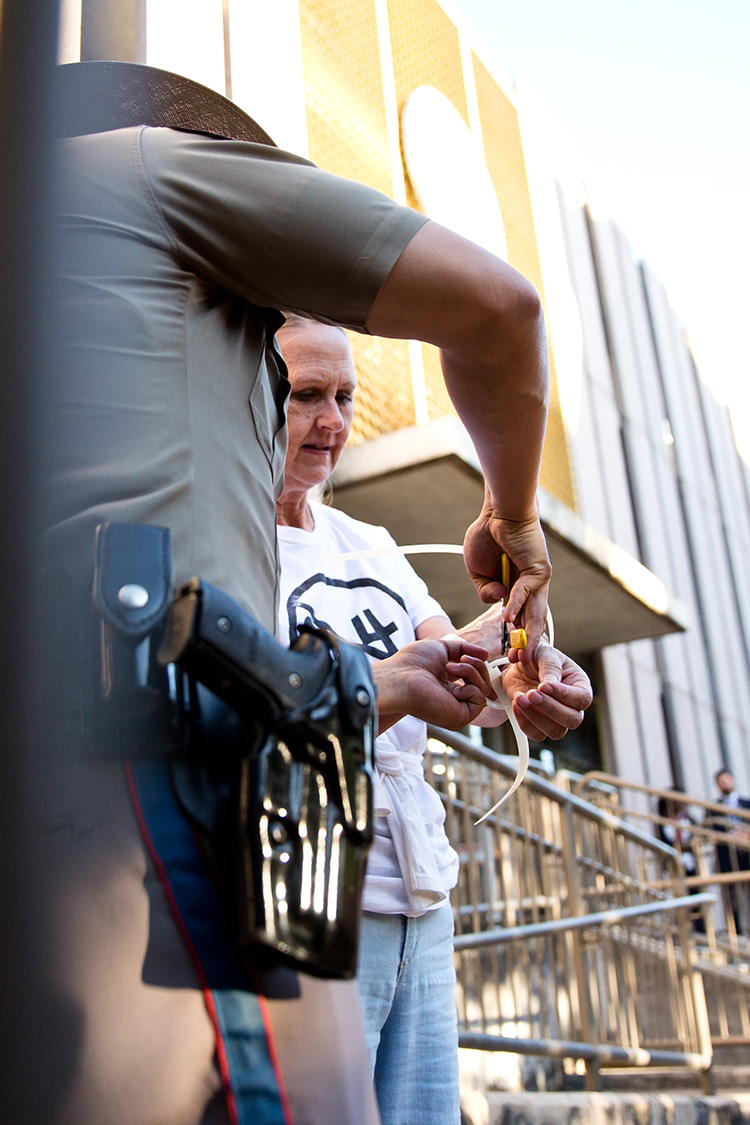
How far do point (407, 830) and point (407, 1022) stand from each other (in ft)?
1.10

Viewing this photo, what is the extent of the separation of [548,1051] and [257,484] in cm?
368

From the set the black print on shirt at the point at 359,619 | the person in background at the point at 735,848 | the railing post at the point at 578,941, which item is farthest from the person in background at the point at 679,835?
the black print on shirt at the point at 359,619

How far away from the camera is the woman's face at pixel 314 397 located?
2.23m

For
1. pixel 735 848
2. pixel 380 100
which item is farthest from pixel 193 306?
pixel 735 848

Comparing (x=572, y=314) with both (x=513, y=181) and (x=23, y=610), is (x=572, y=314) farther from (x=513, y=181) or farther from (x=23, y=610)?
(x=23, y=610)

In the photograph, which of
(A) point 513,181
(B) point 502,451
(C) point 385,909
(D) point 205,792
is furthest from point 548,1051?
(A) point 513,181

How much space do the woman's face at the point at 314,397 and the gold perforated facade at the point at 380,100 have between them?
5.87 m

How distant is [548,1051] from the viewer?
407cm

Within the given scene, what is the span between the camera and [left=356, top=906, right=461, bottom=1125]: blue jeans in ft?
5.95

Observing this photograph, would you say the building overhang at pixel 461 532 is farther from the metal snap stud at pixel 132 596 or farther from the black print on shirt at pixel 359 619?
the metal snap stud at pixel 132 596

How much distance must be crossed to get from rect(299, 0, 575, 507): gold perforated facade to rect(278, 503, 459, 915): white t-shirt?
20.0 feet

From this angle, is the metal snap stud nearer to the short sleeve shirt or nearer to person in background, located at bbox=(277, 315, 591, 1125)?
the short sleeve shirt

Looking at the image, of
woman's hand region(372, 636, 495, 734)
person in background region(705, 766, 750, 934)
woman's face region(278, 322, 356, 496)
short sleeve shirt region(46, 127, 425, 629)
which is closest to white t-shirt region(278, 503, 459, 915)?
woman's face region(278, 322, 356, 496)

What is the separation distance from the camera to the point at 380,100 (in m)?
9.46
